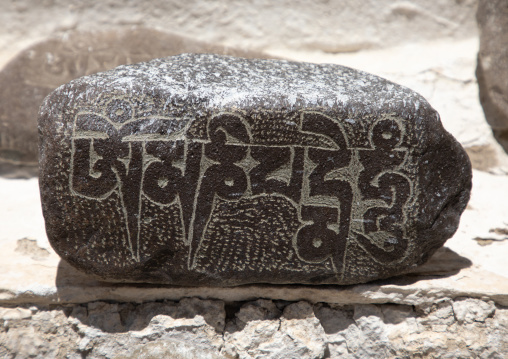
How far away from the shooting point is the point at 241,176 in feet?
6.34

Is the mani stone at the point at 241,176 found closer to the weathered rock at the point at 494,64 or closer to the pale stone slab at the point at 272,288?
the pale stone slab at the point at 272,288

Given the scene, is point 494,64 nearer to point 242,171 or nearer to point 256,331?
point 242,171

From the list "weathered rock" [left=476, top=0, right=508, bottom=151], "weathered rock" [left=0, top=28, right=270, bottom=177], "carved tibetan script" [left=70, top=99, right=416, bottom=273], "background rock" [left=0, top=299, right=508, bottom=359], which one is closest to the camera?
Result: "carved tibetan script" [left=70, top=99, right=416, bottom=273]

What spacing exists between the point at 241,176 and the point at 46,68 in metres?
1.70

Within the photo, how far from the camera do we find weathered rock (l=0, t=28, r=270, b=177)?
3090mm

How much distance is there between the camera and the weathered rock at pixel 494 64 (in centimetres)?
292

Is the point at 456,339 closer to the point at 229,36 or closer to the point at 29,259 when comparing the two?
the point at 29,259

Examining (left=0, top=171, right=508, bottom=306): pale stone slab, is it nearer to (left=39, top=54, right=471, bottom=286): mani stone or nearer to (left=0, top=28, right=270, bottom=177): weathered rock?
(left=39, top=54, right=471, bottom=286): mani stone

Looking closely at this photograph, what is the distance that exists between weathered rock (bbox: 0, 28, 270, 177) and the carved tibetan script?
136cm

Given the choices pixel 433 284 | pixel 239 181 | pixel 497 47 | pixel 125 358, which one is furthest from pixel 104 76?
pixel 497 47

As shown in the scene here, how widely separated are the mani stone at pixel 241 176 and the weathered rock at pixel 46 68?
119 cm

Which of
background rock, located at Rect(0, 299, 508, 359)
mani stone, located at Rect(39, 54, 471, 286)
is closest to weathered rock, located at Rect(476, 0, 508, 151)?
mani stone, located at Rect(39, 54, 471, 286)

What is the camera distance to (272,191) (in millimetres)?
1959

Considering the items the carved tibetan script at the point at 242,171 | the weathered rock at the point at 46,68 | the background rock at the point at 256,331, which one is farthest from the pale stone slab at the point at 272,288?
the weathered rock at the point at 46,68
